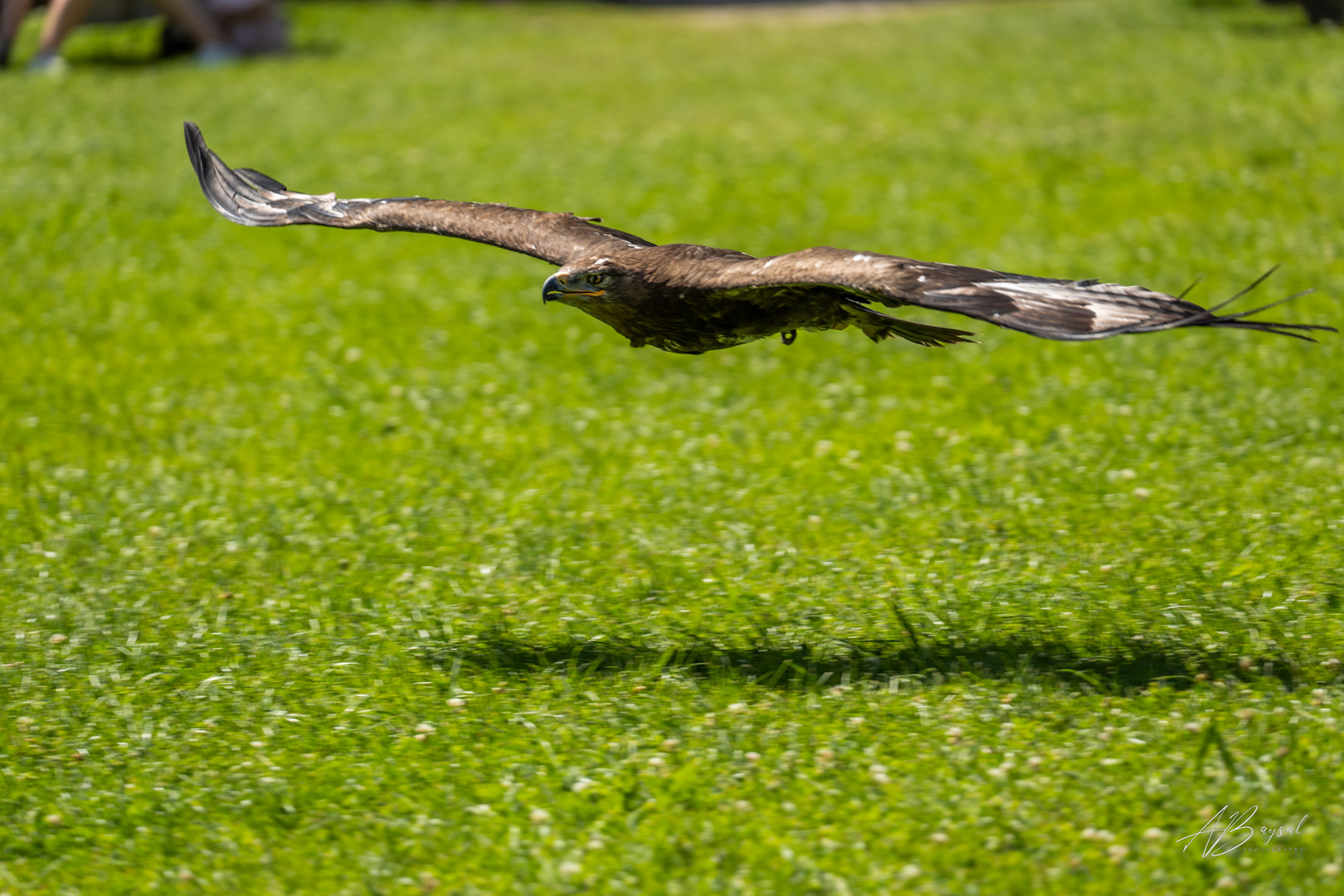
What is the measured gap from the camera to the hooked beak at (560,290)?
760 centimetres

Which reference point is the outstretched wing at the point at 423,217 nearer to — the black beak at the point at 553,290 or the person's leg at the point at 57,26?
the black beak at the point at 553,290

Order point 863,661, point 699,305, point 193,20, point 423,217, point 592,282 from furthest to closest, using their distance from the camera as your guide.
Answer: point 193,20 → point 423,217 → point 592,282 → point 863,661 → point 699,305

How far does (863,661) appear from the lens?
7535mm

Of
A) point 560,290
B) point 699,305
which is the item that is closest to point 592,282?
point 560,290

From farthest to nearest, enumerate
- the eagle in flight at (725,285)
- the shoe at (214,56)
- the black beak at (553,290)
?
1. the shoe at (214,56)
2. the black beak at (553,290)
3. the eagle in flight at (725,285)

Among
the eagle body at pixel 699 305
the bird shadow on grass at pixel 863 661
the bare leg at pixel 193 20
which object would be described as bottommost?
the bird shadow on grass at pixel 863 661

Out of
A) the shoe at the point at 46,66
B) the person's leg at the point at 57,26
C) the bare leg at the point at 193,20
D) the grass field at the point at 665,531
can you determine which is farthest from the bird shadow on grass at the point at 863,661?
the bare leg at the point at 193,20

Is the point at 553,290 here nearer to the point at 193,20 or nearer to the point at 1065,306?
the point at 1065,306

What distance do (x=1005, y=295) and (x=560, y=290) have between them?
2.56 m

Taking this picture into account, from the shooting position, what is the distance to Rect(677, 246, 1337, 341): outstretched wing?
5801 mm

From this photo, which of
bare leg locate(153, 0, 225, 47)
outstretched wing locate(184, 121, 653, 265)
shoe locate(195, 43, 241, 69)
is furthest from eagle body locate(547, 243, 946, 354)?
bare leg locate(153, 0, 225, 47)

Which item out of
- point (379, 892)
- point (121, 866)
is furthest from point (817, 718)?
point (121, 866)

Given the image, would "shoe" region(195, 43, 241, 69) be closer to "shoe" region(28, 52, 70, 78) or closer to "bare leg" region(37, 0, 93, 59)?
"bare leg" region(37, 0, 93, 59)

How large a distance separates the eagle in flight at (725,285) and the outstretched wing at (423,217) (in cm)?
1
